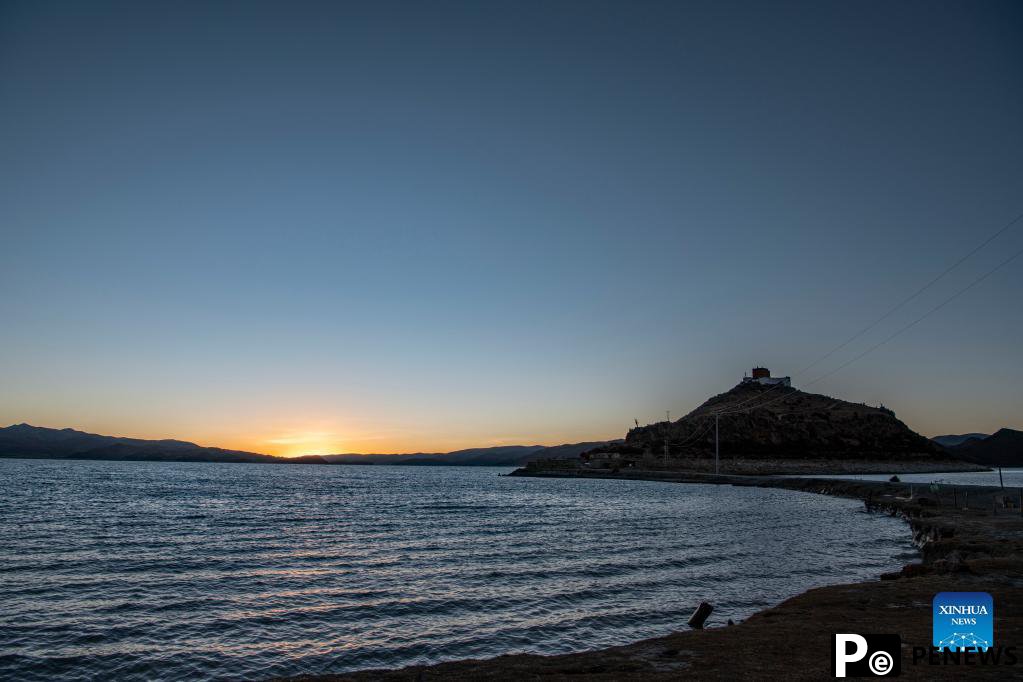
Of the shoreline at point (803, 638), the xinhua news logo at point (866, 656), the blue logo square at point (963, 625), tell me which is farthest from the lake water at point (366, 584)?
the blue logo square at point (963, 625)

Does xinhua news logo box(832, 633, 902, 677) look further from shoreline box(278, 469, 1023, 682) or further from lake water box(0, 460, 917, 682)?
lake water box(0, 460, 917, 682)

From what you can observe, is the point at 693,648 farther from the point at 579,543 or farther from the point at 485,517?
the point at 485,517

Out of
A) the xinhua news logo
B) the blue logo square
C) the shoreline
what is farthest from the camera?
the blue logo square

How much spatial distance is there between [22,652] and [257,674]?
725cm

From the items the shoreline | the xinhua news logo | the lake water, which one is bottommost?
the lake water

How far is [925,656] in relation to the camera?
12328mm

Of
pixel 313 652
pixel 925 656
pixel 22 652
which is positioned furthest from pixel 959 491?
pixel 22 652

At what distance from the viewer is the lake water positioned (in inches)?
703

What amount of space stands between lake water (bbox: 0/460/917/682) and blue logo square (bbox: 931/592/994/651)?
7.93m

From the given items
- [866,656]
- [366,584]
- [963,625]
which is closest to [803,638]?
[866,656]

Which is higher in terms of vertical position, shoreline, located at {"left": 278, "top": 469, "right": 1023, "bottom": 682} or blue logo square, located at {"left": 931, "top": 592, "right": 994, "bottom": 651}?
blue logo square, located at {"left": 931, "top": 592, "right": 994, "bottom": 651}

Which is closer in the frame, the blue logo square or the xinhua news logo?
the xinhua news logo

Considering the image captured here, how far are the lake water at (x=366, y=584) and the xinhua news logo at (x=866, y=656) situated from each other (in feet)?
24.1

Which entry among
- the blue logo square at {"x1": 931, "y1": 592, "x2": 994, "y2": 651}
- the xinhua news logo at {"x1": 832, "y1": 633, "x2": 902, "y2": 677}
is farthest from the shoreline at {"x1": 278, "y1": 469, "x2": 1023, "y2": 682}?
the blue logo square at {"x1": 931, "y1": 592, "x2": 994, "y2": 651}
